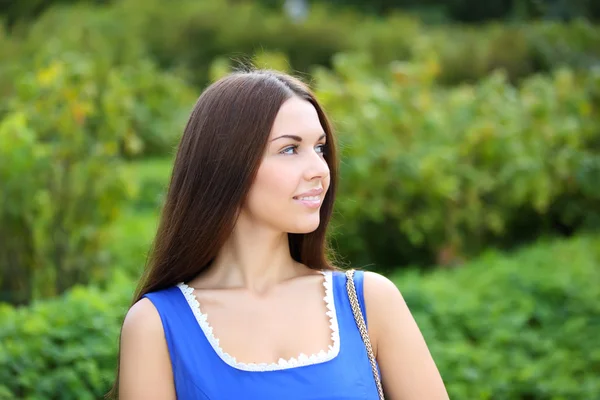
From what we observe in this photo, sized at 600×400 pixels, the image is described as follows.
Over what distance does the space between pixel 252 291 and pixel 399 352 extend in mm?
356

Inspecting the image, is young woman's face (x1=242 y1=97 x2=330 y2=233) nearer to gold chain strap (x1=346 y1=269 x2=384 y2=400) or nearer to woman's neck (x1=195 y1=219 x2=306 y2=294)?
woman's neck (x1=195 y1=219 x2=306 y2=294)

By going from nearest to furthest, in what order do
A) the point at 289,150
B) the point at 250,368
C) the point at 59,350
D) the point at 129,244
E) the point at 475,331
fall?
the point at 250,368 → the point at 289,150 → the point at 59,350 → the point at 475,331 → the point at 129,244

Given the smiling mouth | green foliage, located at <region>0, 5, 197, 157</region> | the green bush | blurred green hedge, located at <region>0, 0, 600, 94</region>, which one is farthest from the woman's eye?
blurred green hedge, located at <region>0, 0, 600, 94</region>

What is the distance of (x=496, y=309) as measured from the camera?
14.8ft

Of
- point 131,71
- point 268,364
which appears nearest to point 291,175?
point 268,364

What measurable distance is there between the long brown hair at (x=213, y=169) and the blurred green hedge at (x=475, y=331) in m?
1.14

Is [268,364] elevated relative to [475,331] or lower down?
elevated

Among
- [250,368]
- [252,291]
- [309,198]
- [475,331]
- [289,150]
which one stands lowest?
[475,331]

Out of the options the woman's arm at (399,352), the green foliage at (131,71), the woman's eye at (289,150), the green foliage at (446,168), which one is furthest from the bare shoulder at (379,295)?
the green foliage at (131,71)

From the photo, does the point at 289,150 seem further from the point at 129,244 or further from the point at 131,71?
the point at 131,71

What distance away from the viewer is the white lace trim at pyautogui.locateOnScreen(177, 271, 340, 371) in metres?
1.94

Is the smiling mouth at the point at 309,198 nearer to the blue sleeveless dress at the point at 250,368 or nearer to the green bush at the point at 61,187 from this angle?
the blue sleeveless dress at the point at 250,368

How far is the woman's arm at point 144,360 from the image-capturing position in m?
1.93

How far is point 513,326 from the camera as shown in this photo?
14.6 ft
